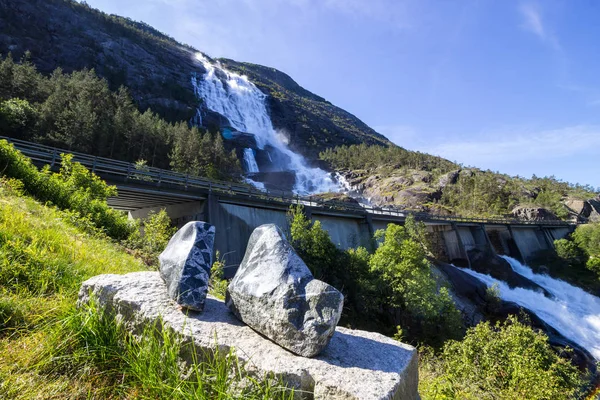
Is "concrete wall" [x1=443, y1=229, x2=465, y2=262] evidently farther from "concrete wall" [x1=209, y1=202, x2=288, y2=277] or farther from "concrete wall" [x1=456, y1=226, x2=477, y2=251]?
"concrete wall" [x1=209, y1=202, x2=288, y2=277]

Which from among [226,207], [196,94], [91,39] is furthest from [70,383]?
[91,39]

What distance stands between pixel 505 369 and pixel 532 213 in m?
70.9

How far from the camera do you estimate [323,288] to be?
306 centimetres

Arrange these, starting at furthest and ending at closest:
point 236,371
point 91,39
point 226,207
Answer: point 91,39
point 226,207
point 236,371

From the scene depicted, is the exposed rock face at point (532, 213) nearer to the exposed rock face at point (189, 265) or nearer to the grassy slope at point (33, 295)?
the exposed rock face at point (189, 265)

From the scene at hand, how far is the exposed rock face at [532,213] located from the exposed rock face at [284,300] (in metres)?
78.8

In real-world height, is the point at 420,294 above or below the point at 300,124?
below

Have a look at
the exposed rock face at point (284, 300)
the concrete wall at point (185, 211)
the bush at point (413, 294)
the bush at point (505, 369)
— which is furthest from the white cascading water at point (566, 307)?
the exposed rock face at point (284, 300)

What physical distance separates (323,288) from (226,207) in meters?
18.1

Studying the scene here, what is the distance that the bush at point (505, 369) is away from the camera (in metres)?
8.56

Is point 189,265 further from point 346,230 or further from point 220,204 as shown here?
point 346,230

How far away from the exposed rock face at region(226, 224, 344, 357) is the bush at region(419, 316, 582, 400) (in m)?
5.96

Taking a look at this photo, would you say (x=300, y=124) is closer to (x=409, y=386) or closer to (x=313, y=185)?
(x=313, y=185)

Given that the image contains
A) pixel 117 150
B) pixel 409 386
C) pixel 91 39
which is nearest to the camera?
pixel 409 386
